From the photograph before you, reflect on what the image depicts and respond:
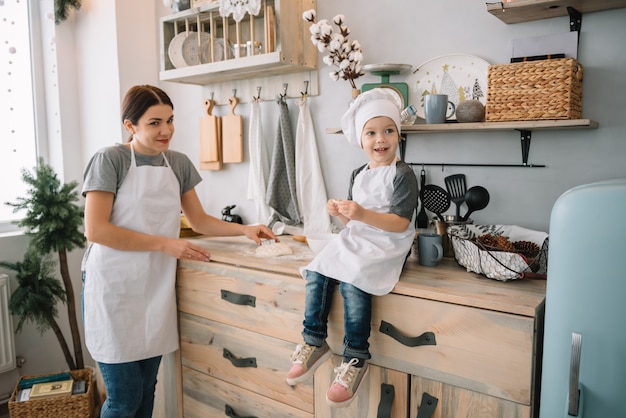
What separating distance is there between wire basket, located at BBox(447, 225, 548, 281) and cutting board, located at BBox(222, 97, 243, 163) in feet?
3.95

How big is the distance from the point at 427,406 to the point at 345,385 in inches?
9.6

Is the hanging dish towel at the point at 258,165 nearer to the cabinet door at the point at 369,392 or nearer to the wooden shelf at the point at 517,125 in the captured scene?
the wooden shelf at the point at 517,125

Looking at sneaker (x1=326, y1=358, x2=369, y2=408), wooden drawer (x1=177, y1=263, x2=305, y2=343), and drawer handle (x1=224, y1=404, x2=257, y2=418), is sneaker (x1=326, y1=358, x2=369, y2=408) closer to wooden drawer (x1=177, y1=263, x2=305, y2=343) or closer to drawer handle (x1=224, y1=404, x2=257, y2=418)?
wooden drawer (x1=177, y1=263, x2=305, y2=343)

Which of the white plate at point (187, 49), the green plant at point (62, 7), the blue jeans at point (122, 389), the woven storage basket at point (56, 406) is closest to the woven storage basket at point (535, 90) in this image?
the white plate at point (187, 49)

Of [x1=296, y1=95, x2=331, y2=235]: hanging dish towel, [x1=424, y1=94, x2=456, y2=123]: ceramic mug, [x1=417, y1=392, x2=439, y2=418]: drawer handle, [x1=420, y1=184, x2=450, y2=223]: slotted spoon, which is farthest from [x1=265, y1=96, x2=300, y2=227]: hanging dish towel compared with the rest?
[x1=417, y1=392, x2=439, y2=418]: drawer handle

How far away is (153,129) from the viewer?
5.72 ft

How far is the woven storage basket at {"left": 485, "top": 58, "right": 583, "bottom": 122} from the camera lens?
1484mm

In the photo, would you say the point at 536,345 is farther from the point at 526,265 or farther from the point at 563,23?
the point at 563,23

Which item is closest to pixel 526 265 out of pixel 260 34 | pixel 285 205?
pixel 285 205

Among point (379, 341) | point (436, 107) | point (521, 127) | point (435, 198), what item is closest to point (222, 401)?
point (379, 341)

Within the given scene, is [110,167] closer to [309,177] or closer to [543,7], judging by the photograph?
[309,177]

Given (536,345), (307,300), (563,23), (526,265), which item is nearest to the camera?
(536,345)

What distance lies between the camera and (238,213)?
2.61 metres

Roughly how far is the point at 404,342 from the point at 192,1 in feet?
6.18
